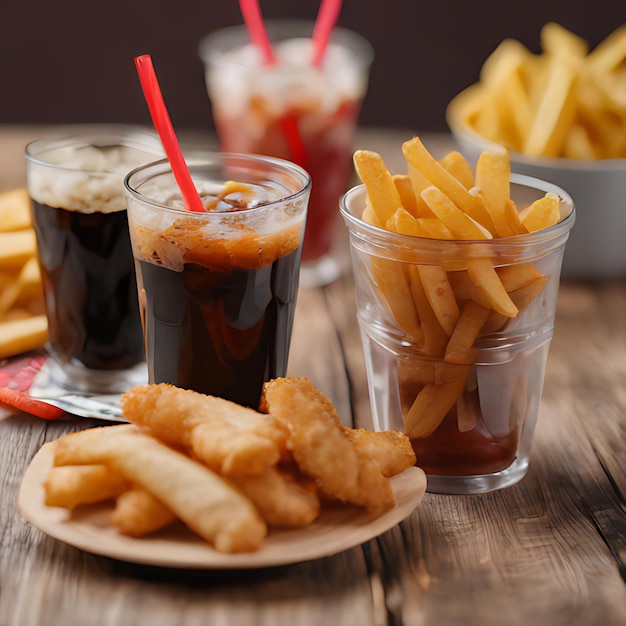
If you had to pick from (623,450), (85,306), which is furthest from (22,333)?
(623,450)

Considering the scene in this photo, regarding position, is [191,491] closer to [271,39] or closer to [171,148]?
[171,148]

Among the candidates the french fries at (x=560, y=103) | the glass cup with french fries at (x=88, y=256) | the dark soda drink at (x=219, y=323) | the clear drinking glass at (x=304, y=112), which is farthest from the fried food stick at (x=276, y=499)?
the french fries at (x=560, y=103)

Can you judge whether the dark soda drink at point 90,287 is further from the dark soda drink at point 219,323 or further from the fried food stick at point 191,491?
the fried food stick at point 191,491

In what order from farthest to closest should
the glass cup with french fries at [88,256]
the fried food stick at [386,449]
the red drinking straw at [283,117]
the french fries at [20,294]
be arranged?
the red drinking straw at [283,117] < the french fries at [20,294] < the glass cup with french fries at [88,256] < the fried food stick at [386,449]

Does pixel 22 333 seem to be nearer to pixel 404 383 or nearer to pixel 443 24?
pixel 404 383

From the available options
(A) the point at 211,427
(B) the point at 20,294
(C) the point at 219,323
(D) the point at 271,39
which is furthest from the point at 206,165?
(D) the point at 271,39

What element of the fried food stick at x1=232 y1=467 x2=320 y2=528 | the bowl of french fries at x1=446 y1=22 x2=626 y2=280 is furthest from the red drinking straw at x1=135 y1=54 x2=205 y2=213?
the bowl of french fries at x1=446 y1=22 x2=626 y2=280
